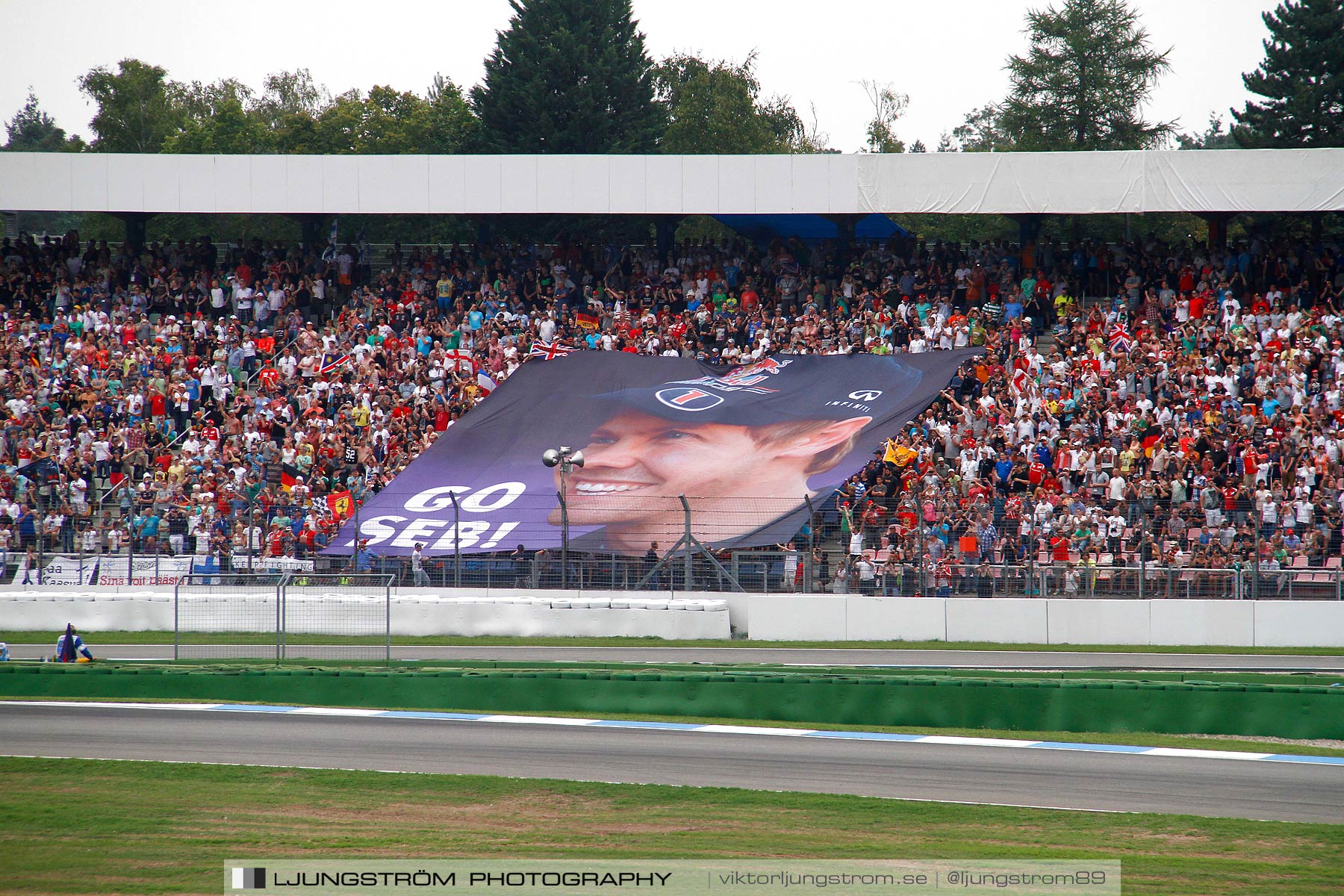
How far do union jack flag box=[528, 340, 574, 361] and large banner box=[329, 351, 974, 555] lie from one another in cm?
33

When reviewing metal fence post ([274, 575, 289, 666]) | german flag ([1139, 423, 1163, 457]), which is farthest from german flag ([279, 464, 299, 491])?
german flag ([1139, 423, 1163, 457])

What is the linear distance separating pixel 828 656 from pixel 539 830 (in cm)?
1111

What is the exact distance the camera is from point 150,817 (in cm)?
1004

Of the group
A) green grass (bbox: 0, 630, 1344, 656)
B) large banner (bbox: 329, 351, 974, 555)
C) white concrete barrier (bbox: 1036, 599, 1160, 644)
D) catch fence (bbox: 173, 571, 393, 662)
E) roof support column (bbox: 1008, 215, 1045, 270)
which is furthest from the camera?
roof support column (bbox: 1008, 215, 1045, 270)

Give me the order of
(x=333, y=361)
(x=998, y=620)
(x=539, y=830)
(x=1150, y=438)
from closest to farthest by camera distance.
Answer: (x=539, y=830) < (x=998, y=620) < (x=1150, y=438) < (x=333, y=361)

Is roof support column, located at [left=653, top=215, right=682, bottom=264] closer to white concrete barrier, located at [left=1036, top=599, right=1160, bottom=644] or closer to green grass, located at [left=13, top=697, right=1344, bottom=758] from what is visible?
white concrete barrier, located at [left=1036, top=599, right=1160, bottom=644]

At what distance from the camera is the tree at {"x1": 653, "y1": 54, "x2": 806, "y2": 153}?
2441 inches

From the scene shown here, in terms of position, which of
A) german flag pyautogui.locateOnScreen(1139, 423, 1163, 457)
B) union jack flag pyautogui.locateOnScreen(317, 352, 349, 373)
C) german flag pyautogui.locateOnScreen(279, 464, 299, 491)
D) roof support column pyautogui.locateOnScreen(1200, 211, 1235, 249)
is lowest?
german flag pyautogui.locateOnScreen(279, 464, 299, 491)

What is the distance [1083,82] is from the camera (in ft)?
197

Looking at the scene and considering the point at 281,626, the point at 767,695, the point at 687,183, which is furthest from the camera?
the point at 687,183

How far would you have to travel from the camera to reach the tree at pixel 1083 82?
59.7 m

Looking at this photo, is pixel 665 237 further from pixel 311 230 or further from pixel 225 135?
pixel 225 135

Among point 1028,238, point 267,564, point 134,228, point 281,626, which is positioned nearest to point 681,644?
point 281,626

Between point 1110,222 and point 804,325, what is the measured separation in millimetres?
26649
